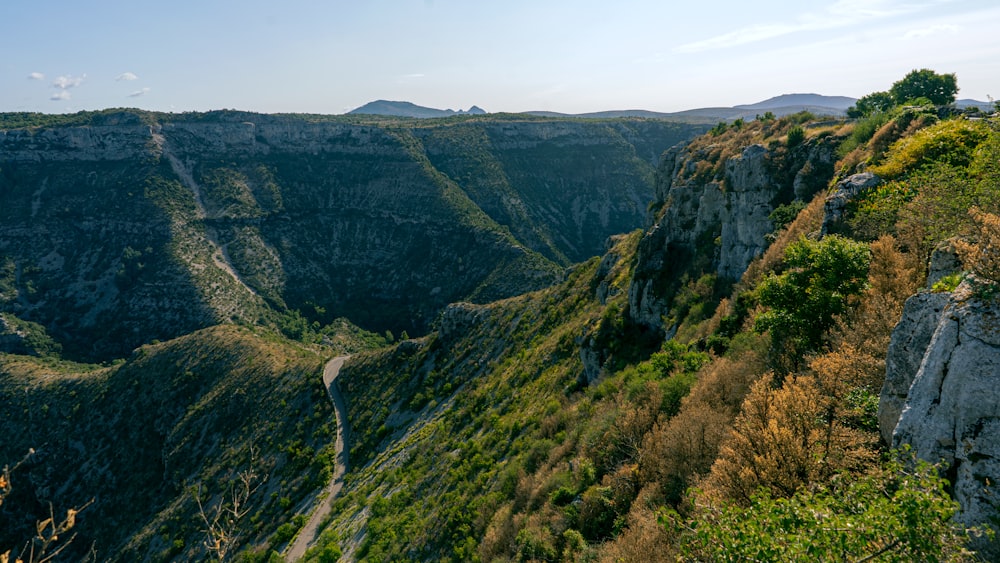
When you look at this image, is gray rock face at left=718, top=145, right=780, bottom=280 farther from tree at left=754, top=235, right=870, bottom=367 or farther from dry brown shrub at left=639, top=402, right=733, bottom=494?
dry brown shrub at left=639, top=402, right=733, bottom=494

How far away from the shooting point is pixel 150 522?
46469 mm

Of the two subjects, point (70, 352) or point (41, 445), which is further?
point (70, 352)

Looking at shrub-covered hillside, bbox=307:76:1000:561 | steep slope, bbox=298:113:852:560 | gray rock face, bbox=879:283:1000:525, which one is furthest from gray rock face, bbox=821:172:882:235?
gray rock face, bbox=879:283:1000:525

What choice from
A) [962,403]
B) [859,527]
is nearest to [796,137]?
[962,403]

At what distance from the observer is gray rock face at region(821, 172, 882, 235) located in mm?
15484

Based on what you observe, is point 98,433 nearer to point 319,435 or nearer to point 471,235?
point 319,435

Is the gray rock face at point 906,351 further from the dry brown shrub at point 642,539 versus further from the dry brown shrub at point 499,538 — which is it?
the dry brown shrub at point 499,538

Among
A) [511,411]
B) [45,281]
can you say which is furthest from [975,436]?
[45,281]

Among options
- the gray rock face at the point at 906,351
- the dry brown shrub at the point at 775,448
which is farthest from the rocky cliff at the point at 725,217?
the gray rock face at the point at 906,351

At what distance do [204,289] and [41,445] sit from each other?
47.2 metres

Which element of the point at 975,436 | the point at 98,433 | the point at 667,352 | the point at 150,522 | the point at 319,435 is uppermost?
the point at 975,436

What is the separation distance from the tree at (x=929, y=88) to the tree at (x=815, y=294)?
33.4 m

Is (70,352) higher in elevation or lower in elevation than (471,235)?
lower

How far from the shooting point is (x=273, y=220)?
132 meters
